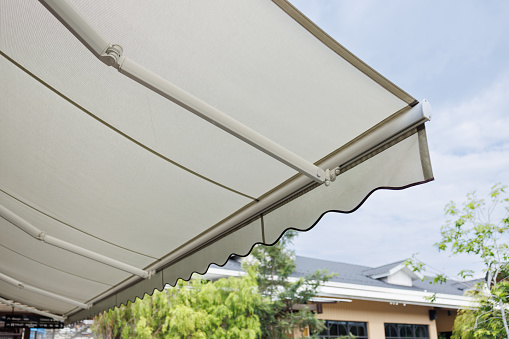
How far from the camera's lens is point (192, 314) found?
334 inches

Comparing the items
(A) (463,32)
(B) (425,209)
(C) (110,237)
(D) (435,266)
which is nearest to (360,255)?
(B) (425,209)

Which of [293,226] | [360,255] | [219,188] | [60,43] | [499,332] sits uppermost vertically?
[360,255]

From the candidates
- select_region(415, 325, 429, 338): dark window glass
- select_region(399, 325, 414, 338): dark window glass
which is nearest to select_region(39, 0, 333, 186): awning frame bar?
select_region(399, 325, 414, 338): dark window glass

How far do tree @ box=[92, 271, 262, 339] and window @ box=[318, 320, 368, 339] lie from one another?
3.77 m

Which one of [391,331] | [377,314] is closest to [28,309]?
[377,314]

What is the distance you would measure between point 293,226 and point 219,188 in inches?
18.1

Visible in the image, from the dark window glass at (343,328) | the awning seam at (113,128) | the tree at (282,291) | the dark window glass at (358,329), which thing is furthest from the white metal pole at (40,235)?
the dark window glass at (358,329)

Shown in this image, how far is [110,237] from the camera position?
3502mm

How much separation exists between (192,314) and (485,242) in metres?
5.43

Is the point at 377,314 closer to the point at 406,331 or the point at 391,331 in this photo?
the point at 391,331

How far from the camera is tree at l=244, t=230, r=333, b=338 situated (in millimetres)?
9992

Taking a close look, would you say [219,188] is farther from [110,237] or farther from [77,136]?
[110,237]

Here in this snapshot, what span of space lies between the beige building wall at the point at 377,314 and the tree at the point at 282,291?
2.10 metres

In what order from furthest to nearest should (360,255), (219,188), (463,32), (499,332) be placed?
1. (360,255)
2. (463,32)
3. (499,332)
4. (219,188)
